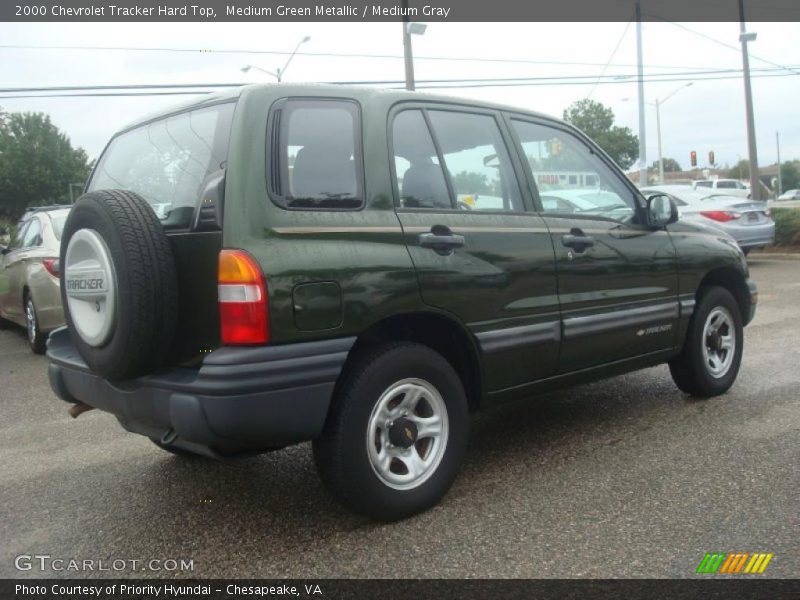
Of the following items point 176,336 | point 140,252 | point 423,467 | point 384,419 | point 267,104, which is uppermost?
point 267,104

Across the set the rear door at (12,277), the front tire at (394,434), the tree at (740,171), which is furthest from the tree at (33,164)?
the tree at (740,171)

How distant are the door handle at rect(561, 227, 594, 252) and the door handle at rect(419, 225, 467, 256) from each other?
0.76 meters

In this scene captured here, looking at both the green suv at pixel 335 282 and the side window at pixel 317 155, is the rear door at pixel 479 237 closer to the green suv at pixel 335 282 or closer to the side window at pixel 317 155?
the green suv at pixel 335 282

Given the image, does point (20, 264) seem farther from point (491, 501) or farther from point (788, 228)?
point (788, 228)

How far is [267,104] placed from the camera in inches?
120

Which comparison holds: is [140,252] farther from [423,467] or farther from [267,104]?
[423,467]

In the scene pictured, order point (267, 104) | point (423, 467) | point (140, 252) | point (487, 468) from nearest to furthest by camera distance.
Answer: point (140, 252), point (267, 104), point (423, 467), point (487, 468)

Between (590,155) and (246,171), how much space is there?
2.31 meters

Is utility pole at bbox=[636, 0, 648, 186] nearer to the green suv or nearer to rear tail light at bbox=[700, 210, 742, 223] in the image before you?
rear tail light at bbox=[700, 210, 742, 223]

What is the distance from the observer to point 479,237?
354 cm

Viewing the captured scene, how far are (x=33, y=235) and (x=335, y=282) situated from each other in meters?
6.42

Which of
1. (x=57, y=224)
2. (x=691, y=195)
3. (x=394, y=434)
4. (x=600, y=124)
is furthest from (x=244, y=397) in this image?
(x=600, y=124)

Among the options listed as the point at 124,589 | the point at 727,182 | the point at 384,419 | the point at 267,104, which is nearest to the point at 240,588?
the point at 124,589

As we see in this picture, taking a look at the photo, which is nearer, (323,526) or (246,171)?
(246,171)
